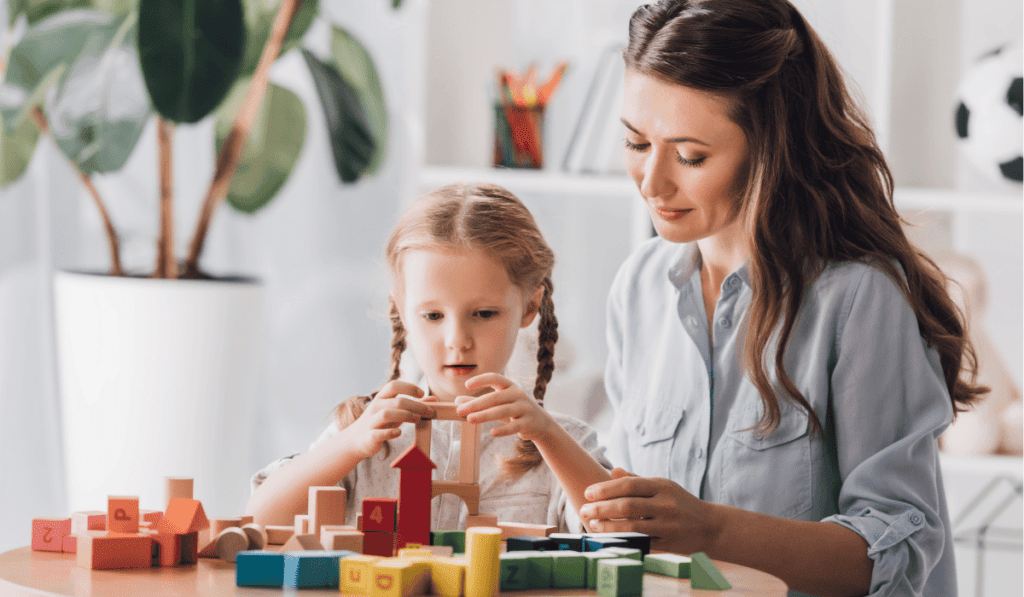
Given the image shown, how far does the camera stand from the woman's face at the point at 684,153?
3.59 feet

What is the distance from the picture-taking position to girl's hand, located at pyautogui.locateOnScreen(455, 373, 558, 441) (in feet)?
2.95

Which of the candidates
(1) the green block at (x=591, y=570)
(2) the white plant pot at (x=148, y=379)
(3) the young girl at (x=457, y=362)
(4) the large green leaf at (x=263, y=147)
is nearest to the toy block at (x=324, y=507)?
(3) the young girl at (x=457, y=362)

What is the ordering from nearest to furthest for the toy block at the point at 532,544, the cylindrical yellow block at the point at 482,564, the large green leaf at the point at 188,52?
1. the cylindrical yellow block at the point at 482,564
2. the toy block at the point at 532,544
3. the large green leaf at the point at 188,52

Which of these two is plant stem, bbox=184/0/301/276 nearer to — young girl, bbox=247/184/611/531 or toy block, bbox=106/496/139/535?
young girl, bbox=247/184/611/531

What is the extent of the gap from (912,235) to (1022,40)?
454 mm

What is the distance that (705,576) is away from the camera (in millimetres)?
723

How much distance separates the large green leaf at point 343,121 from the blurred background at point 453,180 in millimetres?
71

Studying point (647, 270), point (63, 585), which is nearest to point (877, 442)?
point (647, 270)

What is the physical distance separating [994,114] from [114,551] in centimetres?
177

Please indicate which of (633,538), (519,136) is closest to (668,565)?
(633,538)

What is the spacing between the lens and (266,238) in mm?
2666

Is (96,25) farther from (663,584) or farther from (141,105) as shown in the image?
(663,584)

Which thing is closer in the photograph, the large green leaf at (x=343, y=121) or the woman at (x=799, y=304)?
the woman at (x=799, y=304)

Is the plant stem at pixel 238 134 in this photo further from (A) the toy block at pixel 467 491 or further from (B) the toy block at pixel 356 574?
(B) the toy block at pixel 356 574
